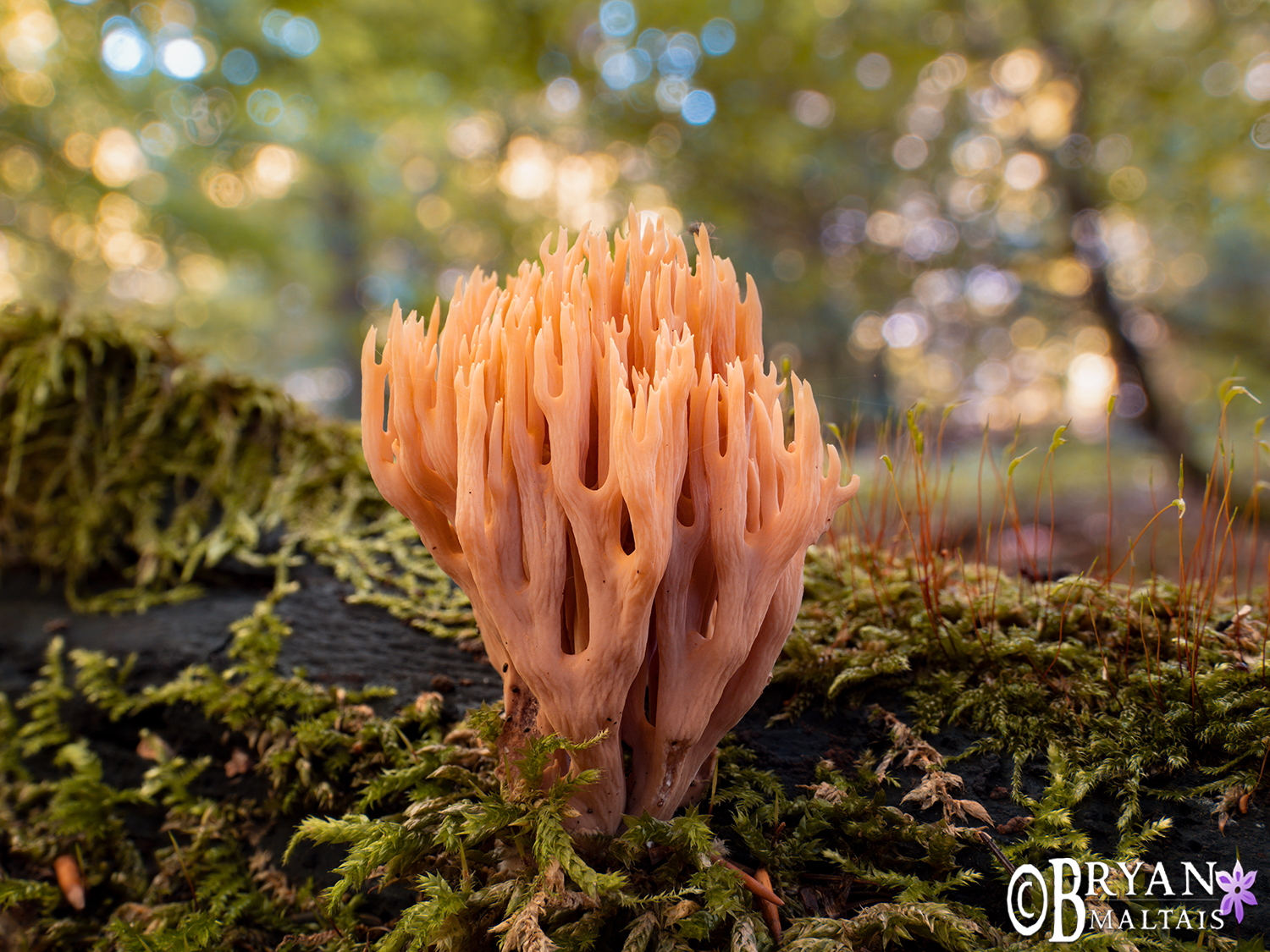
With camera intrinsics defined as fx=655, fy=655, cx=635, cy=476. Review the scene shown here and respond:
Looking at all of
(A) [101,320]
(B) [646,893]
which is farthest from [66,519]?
(B) [646,893]

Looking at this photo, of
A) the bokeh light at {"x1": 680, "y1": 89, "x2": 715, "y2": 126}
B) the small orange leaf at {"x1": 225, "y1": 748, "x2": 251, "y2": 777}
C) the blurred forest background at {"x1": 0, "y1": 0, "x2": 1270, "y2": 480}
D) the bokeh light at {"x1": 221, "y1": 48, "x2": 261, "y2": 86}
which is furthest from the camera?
the bokeh light at {"x1": 680, "y1": 89, "x2": 715, "y2": 126}

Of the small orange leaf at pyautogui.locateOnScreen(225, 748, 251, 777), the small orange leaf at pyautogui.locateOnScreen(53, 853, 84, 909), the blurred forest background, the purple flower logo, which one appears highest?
the blurred forest background

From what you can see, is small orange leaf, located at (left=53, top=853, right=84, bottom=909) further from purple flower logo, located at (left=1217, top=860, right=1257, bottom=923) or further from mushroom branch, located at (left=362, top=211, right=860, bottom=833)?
purple flower logo, located at (left=1217, top=860, right=1257, bottom=923)

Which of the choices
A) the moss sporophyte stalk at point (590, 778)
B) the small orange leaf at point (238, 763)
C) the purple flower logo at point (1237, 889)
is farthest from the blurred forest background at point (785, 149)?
the small orange leaf at point (238, 763)

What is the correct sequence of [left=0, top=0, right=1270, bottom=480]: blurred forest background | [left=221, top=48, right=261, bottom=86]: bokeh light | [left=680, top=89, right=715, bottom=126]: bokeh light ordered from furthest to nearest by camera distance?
[left=680, top=89, right=715, bottom=126]: bokeh light
[left=0, top=0, right=1270, bottom=480]: blurred forest background
[left=221, top=48, right=261, bottom=86]: bokeh light

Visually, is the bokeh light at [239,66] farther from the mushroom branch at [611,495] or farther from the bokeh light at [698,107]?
the mushroom branch at [611,495]
